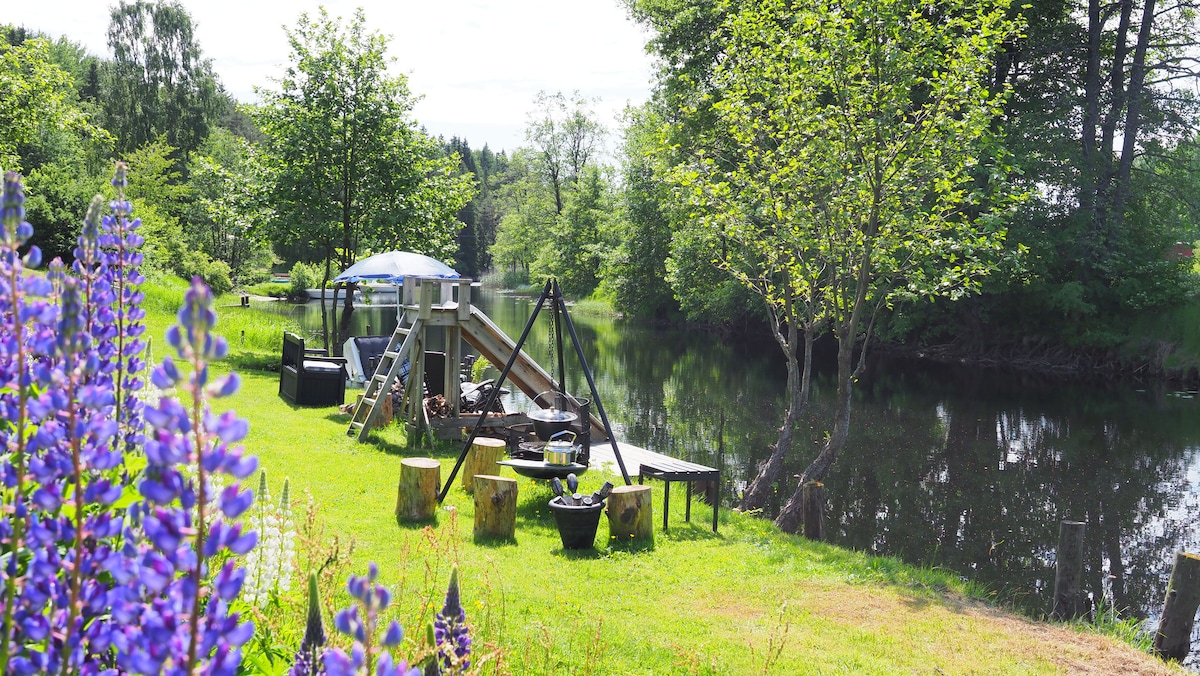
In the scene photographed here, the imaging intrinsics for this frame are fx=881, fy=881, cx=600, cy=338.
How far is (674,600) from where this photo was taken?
7895 mm

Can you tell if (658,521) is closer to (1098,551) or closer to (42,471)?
(1098,551)

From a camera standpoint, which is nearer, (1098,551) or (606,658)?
(606,658)

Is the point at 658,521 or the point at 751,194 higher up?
the point at 751,194

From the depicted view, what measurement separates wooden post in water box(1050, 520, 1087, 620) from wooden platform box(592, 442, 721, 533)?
3746 millimetres

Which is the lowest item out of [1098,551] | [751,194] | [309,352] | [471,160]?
[1098,551]

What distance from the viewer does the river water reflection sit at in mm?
12164

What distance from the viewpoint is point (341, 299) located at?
185ft

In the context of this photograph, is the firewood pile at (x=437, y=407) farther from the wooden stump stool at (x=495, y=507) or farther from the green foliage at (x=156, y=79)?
the green foliage at (x=156, y=79)

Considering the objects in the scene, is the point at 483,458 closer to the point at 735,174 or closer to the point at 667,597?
the point at 667,597

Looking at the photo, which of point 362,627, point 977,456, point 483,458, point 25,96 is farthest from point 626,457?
point 25,96

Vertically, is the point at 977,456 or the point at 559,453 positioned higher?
the point at 559,453

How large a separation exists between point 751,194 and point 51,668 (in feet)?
42.4

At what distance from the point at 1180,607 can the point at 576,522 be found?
19.2 ft

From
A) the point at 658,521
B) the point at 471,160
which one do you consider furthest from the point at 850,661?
the point at 471,160
